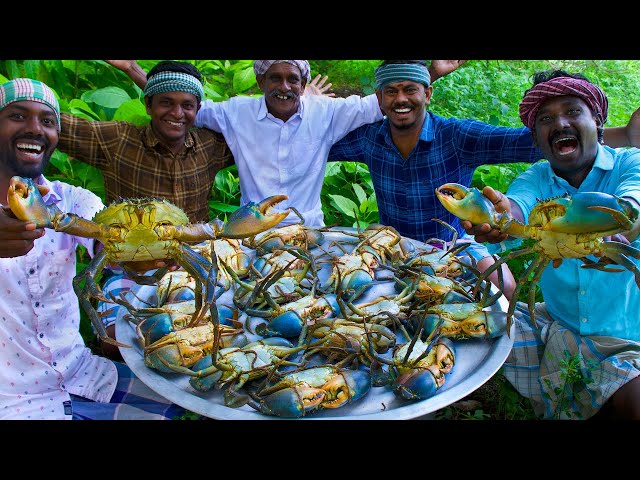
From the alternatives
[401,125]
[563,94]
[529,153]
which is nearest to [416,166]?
[401,125]

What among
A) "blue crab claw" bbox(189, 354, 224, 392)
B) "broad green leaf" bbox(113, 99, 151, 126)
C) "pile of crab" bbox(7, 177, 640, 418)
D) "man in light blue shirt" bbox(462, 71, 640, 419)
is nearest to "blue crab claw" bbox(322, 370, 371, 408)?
"pile of crab" bbox(7, 177, 640, 418)

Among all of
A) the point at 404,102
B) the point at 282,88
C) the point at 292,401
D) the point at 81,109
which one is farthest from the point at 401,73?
the point at 81,109

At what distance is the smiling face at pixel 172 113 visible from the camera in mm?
3615

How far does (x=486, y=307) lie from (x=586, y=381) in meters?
0.65

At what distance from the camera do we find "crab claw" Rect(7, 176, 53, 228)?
2.12m

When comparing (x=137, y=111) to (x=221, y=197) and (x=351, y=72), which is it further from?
(x=351, y=72)

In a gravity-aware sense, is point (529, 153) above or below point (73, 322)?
above

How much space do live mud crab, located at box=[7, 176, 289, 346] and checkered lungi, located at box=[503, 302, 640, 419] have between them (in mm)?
1634

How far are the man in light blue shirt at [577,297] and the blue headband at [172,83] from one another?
180cm

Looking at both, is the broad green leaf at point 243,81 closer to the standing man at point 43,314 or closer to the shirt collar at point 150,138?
the shirt collar at point 150,138

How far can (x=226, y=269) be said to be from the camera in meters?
3.02

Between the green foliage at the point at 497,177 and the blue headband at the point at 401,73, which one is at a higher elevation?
the blue headband at the point at 401,73

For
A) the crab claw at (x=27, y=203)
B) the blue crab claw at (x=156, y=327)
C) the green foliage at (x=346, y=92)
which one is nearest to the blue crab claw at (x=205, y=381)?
the blue crab claw at (x=156, y=327)

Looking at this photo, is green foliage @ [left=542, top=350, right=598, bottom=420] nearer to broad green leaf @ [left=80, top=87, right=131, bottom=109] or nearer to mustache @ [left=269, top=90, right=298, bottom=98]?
mustache @ [left=269, top=90, right=298, bottom=98]
